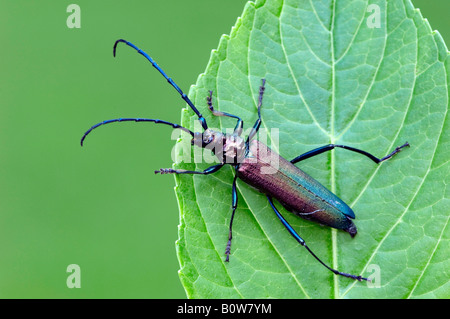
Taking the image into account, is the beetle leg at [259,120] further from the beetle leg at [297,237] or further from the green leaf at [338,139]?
the beetle leg at [297,237]

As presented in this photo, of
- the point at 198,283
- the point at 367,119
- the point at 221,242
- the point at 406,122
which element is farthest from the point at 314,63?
the point at 198,283

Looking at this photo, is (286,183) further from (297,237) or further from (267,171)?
(297,237)

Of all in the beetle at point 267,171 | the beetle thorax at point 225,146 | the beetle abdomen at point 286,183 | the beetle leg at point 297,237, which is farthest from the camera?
the beetle thorax at point 225,146

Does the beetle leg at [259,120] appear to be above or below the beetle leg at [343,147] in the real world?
above

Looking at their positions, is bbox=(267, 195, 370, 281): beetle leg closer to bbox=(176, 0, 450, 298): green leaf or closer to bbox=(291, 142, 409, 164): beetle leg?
bbox=(176, 0, 450, 298): green leaf

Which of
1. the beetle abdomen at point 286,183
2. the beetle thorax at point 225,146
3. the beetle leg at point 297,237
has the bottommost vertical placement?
the beetle leg at point 297,237

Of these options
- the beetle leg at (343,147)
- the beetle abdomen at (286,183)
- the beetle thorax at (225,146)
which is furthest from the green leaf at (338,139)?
the beetle thorax at (225,146)

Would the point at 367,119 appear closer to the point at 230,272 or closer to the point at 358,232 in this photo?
the point at 358,232
